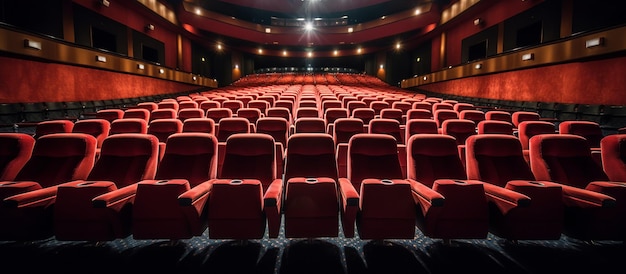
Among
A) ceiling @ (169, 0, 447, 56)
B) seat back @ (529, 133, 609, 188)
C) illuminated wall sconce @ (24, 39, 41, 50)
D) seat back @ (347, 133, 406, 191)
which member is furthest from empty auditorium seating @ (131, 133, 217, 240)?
ceiling @ (169, 0, 447, 56)

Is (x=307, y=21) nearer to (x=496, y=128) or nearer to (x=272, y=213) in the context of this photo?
(x=496, y=128)

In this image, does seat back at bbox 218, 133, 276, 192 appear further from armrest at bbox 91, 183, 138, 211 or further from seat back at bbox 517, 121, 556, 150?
seat back at bbox 517, 121, 556, 150

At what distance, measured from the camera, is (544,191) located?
157cm

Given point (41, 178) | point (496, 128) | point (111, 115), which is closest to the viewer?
point (41, 178)

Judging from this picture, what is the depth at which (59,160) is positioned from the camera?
1950 mm

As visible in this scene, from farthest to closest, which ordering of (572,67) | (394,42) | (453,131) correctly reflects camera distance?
(394,42) < (572,67) < (453,131)

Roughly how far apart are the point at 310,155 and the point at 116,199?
1.10 m

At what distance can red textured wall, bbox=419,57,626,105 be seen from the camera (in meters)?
4.89

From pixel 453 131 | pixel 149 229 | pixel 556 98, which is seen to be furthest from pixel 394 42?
pixel 149 229

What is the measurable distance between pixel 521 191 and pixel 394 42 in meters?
15.7

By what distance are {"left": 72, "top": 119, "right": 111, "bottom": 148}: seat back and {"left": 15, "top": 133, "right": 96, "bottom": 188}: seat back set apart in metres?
0.84

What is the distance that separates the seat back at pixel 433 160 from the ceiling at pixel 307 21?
37.0ft

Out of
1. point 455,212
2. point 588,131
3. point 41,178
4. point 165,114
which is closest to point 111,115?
point 165,114

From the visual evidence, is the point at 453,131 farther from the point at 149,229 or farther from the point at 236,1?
the point at 236,1
